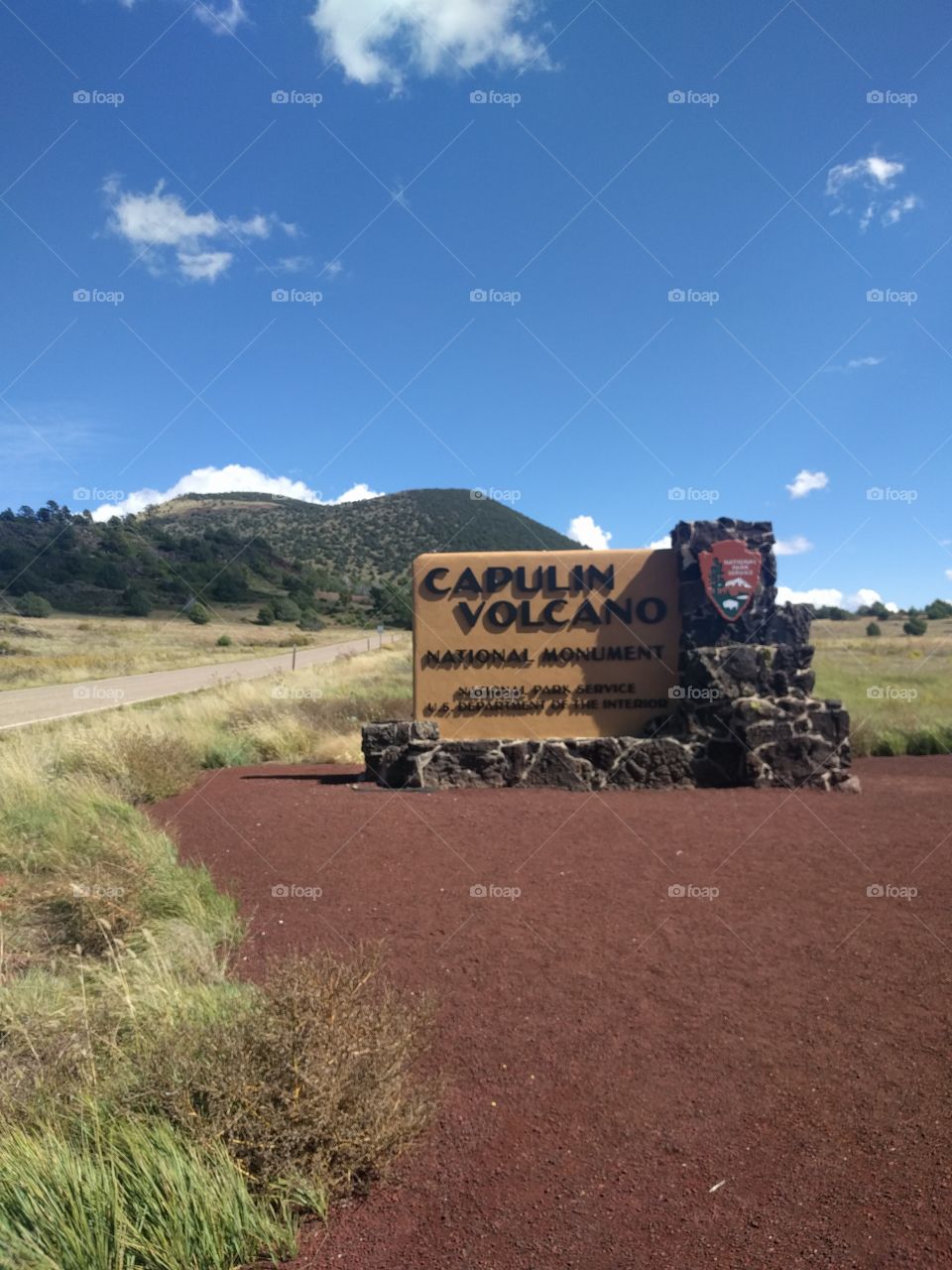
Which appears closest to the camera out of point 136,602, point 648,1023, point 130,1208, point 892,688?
point 130,1208

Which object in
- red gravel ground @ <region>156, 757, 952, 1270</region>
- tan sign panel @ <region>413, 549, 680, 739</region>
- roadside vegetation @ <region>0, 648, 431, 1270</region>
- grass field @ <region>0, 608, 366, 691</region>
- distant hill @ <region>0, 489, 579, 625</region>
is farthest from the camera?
distant hill @ <region>0, 489, 579, 625</region>

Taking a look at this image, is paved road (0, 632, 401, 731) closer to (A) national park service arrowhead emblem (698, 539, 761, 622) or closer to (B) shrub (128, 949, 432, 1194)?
(A) national park service arrowhead emblem (698, 539, 761, 622)

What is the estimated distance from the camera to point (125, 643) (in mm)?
50312

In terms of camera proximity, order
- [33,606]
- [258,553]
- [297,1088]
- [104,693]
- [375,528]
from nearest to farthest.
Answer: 1. [297,1088]
2. [104,693]
3. [33,606]
4. [258,553]
5. [375,528]

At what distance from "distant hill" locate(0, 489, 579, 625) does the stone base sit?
143 ft

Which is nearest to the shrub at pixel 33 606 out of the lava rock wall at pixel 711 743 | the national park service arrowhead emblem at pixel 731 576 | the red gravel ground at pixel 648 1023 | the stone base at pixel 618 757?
the stone base at pixel 618 757

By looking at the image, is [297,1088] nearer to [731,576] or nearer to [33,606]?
[731,576]

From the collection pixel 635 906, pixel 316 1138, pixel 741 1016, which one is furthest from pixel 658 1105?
pixel 635 906

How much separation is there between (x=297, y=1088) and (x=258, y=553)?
7197 cm

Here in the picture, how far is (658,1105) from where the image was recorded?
3664mm

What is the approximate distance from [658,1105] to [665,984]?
121 centimetres

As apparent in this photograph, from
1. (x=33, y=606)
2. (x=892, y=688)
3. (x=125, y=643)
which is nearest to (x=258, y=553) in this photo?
(x=33, y=606)

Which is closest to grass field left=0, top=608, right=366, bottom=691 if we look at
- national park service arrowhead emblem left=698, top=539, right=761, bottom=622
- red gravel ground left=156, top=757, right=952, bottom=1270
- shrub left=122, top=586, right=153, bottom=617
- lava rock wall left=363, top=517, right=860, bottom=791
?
shrub left=122, top=586, right=153, bottom=617

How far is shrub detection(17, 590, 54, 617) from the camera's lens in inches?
2318
